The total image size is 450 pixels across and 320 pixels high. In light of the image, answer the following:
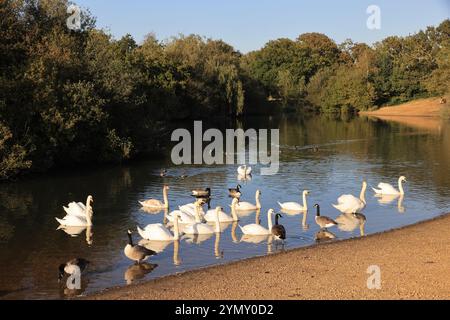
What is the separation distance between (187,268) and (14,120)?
19200 mm

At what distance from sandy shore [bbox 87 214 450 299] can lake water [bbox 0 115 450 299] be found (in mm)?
1084

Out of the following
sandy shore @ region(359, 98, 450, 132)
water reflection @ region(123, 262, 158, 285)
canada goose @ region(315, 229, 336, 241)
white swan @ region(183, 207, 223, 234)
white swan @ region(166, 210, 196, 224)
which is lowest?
water reflection @ region(123, 262, 158, 285)

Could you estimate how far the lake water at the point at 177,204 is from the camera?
546 inches

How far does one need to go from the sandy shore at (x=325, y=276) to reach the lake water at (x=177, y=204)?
3.56 ft

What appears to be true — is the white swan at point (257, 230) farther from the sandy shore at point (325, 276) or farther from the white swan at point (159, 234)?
the white swan at point (159, 234)

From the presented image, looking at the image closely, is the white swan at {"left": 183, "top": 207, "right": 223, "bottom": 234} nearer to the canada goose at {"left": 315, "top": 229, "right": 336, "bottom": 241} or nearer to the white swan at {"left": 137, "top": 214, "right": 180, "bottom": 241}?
the white swan at {"left": 137, "top": 214, "right": 180, "bottom": 241}

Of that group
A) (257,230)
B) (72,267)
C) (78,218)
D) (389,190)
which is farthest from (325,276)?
(389,190)

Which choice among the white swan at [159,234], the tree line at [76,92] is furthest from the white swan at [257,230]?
the tree line at [76,92]

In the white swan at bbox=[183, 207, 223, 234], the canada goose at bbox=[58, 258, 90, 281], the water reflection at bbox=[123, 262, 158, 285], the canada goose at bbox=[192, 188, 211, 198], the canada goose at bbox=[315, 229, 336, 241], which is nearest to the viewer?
the canada goose at bbox=[58, 258, 90, 281]

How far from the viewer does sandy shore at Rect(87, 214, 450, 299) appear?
1062 cm

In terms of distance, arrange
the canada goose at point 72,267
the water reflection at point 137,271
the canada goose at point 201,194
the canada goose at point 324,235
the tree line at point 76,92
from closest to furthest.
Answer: the canada goose at point 72,267 → the water reflection at point 137,271 → the canada goose at point 324,235 → the canada goose at point 201,194 → the tree line at point 76,92

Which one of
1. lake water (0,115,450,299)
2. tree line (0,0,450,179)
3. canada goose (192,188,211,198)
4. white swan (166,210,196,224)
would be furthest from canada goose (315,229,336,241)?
tree line (0,0,450,179)
